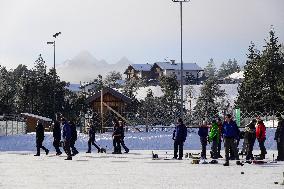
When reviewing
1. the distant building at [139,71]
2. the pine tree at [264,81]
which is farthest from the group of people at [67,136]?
the distant building at [139,71]

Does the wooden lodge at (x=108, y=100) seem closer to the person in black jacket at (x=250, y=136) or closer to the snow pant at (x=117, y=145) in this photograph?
the snow pant at (x=117, y=145)

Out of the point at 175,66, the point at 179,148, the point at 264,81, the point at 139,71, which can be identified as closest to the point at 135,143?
the point at 179,148

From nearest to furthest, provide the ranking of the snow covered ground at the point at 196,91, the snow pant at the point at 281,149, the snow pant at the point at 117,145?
1. the snow pant at the point at 281,149
2. the snow pant at the point at 117,145
3. the snow covered ground at the point at 196,91

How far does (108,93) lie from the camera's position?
49562 mm

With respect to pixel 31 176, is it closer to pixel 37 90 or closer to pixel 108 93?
pixel 108 93

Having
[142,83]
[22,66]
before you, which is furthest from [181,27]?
[22,66]

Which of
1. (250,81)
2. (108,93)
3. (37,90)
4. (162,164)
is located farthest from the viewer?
(37,90)

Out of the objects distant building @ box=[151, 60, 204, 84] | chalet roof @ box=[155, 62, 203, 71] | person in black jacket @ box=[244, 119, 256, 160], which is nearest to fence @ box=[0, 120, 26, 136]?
person in black jacket @ box=[244, 119, 256, 160]

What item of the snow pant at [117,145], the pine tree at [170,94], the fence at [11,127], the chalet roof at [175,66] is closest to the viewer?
the snow pant at [117,145]

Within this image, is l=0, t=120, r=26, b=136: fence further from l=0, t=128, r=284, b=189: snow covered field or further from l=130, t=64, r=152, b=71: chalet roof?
l=130, t=64, r=152, b=71: chalet roof

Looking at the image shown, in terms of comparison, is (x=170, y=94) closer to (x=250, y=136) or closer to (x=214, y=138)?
(x=214, y=138)

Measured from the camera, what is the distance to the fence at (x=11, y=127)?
4819 centimetres

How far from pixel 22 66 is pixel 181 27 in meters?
128

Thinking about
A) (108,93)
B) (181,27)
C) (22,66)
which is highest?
(22,66)
